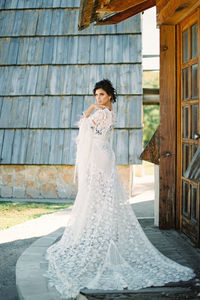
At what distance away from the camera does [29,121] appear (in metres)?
8.66

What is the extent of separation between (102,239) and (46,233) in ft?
5.16

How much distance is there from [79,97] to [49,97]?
63 centimetres

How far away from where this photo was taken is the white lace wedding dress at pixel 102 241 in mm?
3146

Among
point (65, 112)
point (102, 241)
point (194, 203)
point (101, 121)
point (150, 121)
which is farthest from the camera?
point (150, 121)

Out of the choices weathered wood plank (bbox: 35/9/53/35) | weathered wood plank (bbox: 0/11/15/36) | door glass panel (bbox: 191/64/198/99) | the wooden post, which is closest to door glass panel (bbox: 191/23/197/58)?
door glass panel (bbox: 191/64/198/99)

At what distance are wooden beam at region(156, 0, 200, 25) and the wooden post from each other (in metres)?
0.15

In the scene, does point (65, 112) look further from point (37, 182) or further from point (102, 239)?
point (102, 239)

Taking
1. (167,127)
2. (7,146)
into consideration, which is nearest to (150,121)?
(7,146)

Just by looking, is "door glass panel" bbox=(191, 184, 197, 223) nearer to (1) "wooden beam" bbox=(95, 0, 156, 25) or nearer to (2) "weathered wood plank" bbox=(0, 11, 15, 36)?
(1) "wooden beam" bbox=(95, 0, 156, 25)

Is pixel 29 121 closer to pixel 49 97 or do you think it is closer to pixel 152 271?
pixel 49 97

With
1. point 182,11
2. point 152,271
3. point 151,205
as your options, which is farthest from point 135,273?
point 151,205

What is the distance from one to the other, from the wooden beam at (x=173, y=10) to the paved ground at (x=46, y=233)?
7.68ft

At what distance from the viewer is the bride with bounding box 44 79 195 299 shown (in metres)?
3.16

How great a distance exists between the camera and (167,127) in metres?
4.83
